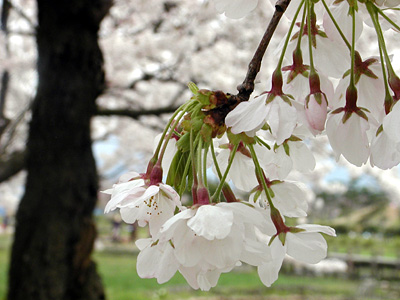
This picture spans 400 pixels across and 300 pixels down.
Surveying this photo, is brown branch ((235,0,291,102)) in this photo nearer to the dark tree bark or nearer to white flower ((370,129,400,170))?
white flower ((370,129,400,170))

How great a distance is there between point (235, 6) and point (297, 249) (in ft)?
0.83

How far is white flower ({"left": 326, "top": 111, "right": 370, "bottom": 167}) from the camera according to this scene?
0.45 meters

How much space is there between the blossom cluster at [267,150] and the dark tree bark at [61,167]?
272 cm

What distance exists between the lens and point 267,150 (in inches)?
21.6

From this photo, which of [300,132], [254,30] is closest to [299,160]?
[300,132]

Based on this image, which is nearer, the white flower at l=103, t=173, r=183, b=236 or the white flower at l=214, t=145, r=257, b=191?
the white flower at l=103, t=173, r=183, b=236

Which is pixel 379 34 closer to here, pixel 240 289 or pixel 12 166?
pixel 12 166

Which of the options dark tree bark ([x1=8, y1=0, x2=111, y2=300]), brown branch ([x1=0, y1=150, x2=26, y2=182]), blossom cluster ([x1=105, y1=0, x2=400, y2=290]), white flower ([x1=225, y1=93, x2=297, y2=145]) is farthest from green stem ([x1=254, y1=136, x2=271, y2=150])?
brown branch ([x1=0, y1=150, x2=26, y2=182])

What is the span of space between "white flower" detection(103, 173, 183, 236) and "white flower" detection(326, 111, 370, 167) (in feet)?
0.54

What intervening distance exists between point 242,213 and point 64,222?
2.85 metres

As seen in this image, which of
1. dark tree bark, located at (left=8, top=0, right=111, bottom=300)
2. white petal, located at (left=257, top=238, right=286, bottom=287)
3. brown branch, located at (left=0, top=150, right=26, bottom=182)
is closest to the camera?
white petal, located at (left=257, top=238, right=286, bottom=287)

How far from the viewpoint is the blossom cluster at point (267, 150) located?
394 millimetres

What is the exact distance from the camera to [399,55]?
566 millimetres

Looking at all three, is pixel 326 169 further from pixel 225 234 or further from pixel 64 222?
pixel 225 234
